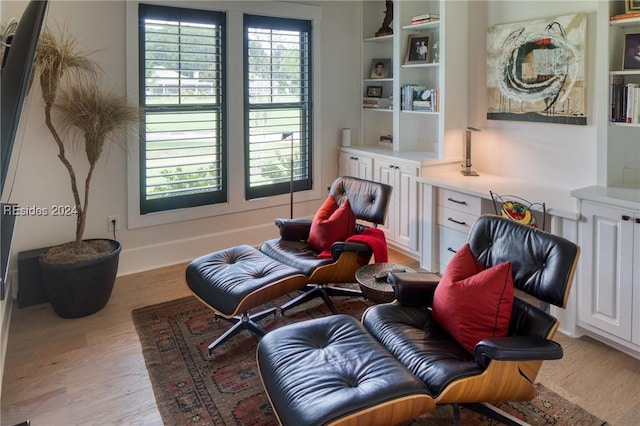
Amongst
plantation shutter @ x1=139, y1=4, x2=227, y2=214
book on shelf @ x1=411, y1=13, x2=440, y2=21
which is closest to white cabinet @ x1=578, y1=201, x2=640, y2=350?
book on shelf @ x1=411, y1=13, x2=440, y2=21

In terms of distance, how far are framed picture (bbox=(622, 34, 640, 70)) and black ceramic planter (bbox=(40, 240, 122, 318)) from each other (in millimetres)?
3499

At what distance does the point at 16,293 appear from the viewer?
3.47 meters

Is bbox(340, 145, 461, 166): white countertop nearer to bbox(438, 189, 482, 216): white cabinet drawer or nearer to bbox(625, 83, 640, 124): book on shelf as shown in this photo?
bbox(438, 189, 482, 216): white cabinet drawer

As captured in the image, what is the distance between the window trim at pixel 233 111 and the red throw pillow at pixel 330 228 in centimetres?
138

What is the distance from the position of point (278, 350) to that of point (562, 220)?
1977 mm

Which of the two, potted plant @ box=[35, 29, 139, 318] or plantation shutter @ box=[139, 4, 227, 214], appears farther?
plantation shutter @ box=[139, 4, 227, 214]

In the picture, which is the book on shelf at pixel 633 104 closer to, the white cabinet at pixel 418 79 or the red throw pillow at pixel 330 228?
the white cabinet at pixel 418 79

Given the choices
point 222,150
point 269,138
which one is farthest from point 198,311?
point 269,138

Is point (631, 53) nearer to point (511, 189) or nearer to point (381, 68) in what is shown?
point (511, 189)

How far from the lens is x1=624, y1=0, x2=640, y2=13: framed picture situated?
8.80ft

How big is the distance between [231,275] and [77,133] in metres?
1.90

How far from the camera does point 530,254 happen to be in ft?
6.93

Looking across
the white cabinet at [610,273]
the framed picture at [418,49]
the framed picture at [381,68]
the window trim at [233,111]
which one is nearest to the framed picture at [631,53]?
the white cabinet at [610,273]

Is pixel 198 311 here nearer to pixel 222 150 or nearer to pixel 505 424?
pixel 222 150
